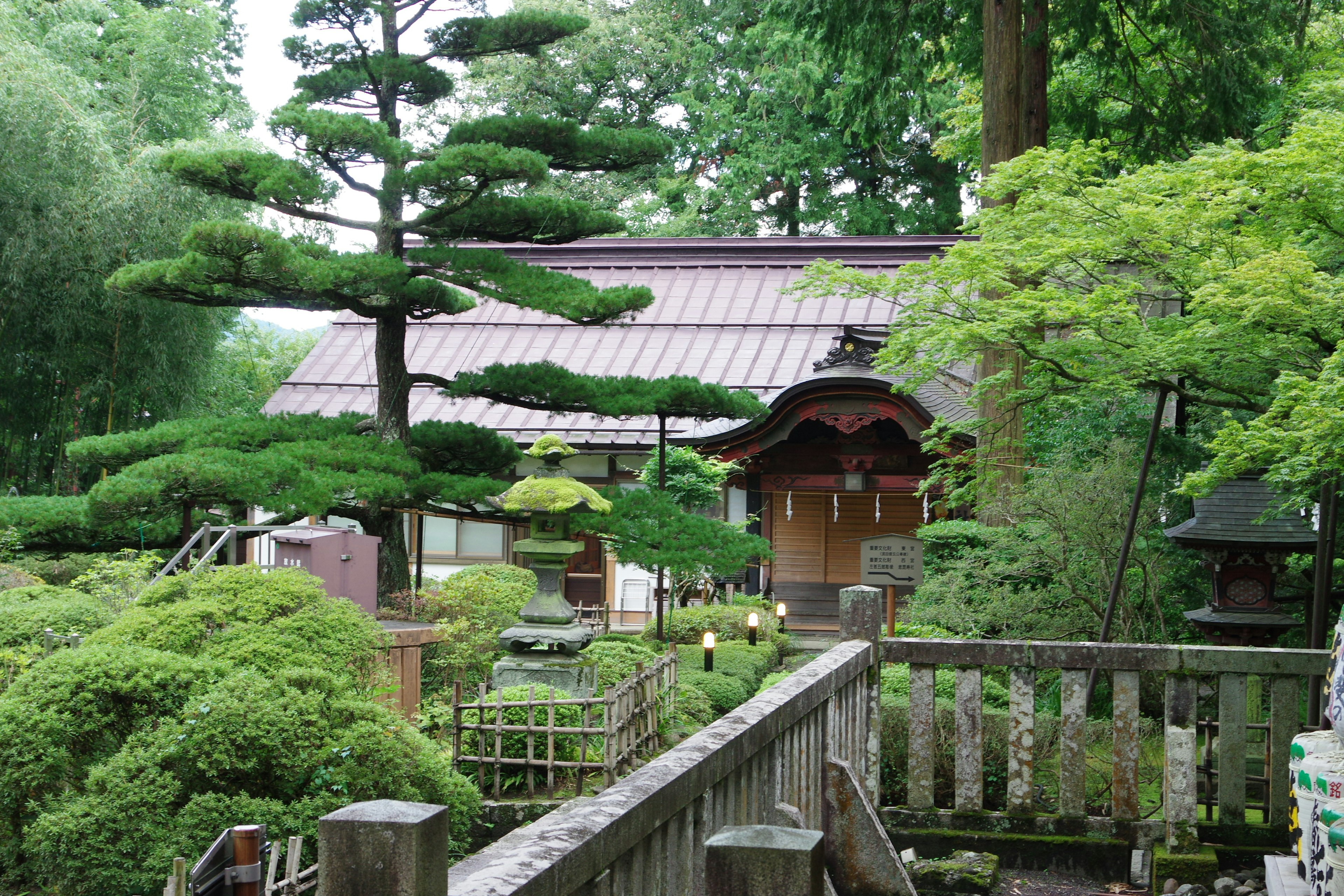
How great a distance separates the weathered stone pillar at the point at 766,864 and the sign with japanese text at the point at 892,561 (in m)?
10.3

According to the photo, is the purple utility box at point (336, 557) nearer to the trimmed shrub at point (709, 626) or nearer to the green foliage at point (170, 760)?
the green foliage at point (170, 760)

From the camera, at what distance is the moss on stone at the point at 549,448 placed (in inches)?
420

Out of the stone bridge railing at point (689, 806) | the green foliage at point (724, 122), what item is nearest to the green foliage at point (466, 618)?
the stone bridge railing at point (689, 806)

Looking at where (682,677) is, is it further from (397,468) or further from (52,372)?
(52,372)

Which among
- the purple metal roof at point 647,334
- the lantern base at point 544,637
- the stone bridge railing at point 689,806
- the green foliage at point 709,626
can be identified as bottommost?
the green foliage at point 709,626

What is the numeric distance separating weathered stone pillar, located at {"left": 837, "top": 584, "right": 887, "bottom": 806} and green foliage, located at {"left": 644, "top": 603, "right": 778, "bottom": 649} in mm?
9120

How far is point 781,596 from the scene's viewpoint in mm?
18250

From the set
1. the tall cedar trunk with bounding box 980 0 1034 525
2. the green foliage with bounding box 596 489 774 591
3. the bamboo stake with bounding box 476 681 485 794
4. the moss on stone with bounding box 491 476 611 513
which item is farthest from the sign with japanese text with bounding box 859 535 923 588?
Answer: the bamboo stake with bounding box 476 681 485 794

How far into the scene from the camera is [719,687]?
11.2 metres

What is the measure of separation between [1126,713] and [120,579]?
315 inches

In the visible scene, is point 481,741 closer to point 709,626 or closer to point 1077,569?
point 1077,569

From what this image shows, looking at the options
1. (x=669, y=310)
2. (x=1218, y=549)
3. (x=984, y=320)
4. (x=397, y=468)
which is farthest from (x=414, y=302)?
(x=669, y=310)

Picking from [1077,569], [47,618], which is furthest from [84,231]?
[1077,569]

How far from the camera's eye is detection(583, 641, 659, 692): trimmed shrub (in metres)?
10.4
